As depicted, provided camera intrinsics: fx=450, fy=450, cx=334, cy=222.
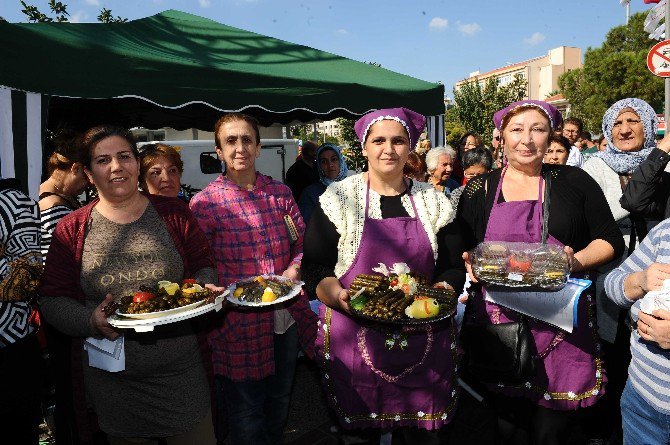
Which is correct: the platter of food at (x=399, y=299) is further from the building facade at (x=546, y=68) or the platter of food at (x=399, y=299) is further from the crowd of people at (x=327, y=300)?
the building facade at (x=546, y=68)

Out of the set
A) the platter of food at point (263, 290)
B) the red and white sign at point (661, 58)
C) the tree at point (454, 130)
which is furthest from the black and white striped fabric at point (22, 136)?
the tree at point (454, 130)

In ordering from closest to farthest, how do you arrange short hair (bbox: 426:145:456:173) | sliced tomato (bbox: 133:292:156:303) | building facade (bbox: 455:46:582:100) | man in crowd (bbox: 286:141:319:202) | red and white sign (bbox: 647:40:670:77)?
sliced tomato (bbox: 133:292:156:303), short hair (bbox: 426:145:456:173), man in crowd (bbox: 286:141:319:202), red and white sign (bbox: 647:40:670:77), building facade (bbox: 455:46:582:100)

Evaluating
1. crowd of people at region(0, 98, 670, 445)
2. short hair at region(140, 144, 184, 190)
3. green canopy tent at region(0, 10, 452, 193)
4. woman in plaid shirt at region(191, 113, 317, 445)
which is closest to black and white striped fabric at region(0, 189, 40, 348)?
crowd of people at region(0, 98, 670, 445)

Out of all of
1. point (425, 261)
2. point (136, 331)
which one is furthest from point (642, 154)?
point (136, 331)

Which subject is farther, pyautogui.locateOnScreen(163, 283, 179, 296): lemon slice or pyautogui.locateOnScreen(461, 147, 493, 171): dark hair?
pyautogui.locateOnScreen(461, 147, 493, 171): dark hair

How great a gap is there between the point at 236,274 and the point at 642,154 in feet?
10.8

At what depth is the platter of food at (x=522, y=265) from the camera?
7.51 feet

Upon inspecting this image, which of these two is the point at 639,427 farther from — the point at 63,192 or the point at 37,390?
the point at 63,192

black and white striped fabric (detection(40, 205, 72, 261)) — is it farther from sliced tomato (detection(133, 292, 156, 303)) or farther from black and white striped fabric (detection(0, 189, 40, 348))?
sliced tomato (detection(133, 292, 156, 303))

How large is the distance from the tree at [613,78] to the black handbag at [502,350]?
132ft

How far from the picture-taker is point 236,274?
296 cm

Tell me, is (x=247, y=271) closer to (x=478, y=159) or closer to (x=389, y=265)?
(x=389, y=265)

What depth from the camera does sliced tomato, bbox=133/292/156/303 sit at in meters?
2.16

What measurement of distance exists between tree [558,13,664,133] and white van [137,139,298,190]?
3382 cm
